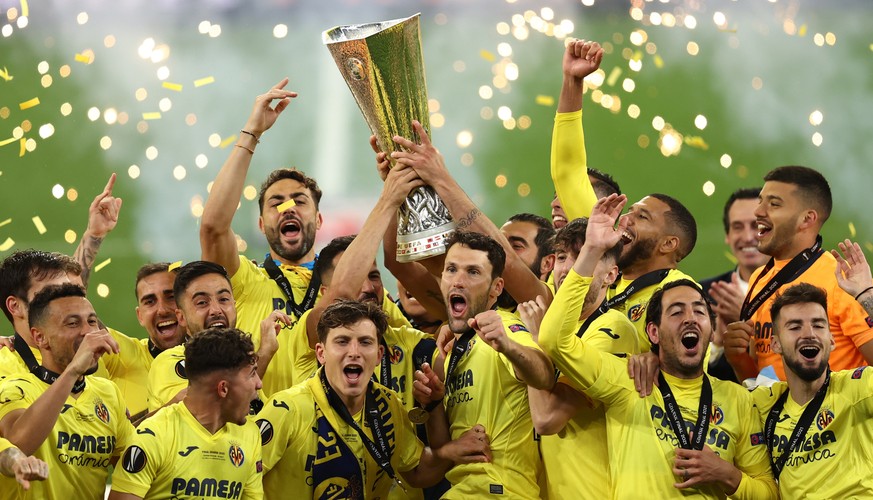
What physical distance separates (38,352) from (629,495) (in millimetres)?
2279

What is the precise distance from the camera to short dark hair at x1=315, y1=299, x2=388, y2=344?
4.43 meters

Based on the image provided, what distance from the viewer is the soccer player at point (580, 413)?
4.39 metres

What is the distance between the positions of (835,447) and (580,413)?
958mm

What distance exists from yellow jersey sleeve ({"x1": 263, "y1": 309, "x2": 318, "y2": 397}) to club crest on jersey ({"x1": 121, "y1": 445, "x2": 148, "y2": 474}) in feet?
3.99

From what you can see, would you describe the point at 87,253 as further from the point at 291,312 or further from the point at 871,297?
the point at 871,297

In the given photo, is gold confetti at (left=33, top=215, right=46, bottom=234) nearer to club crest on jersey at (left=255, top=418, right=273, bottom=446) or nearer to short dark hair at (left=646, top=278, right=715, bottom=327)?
club crest on jersey at (left=255, top=418, right=273, bottom=446)

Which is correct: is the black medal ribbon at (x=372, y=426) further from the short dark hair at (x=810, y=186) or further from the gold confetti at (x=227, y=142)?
the gold confetti at (x=227, y=142)

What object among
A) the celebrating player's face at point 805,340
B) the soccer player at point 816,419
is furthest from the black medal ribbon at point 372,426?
the celebrating player's face at point 805,340

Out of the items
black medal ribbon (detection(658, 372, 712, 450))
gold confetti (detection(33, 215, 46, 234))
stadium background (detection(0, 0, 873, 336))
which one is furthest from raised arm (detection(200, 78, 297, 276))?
gold confetti (detection(33, 215, 46, 234))

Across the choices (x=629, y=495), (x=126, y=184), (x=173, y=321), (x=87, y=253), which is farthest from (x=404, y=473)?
(x=126, y=184)

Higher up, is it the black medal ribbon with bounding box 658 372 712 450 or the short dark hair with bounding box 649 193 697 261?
the short dark hair with bounding box 649 193 697 261

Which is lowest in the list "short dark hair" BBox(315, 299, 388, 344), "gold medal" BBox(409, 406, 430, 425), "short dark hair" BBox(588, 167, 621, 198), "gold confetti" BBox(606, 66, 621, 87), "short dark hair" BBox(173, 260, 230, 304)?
"gold medal" BBox(409, 406, 430, 425)

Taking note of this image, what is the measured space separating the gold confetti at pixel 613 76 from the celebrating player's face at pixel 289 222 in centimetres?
557

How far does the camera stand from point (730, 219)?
720cm
